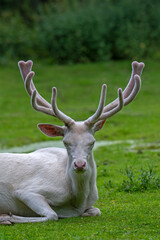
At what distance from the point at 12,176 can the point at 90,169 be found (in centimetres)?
105

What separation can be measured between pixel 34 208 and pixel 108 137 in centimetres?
908

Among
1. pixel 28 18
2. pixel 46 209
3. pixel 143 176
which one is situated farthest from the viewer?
pixel 28 18

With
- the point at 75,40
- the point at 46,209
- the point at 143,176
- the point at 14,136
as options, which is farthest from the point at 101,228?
the point at 75,40

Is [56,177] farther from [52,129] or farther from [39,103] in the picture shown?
[39,103]

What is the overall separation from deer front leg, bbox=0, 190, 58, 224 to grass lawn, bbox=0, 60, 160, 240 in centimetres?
17

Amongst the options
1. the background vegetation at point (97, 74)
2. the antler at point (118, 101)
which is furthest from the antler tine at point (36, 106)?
the background vegetation at point (97, 74)

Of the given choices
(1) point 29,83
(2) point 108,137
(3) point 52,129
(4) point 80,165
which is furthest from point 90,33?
(4) point 80,165

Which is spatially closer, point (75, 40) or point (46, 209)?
point (46, 209)

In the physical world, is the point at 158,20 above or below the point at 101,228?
above

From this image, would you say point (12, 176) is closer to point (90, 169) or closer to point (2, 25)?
point (90, 169)

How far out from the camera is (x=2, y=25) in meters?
31.8

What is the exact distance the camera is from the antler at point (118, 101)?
695 cm

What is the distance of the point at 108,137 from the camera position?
1617cm

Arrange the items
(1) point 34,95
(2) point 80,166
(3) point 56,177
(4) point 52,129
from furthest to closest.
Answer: (3) point 56,177 < (4) point 52,129 < (1) point 34,95 < (2) point 80,166
